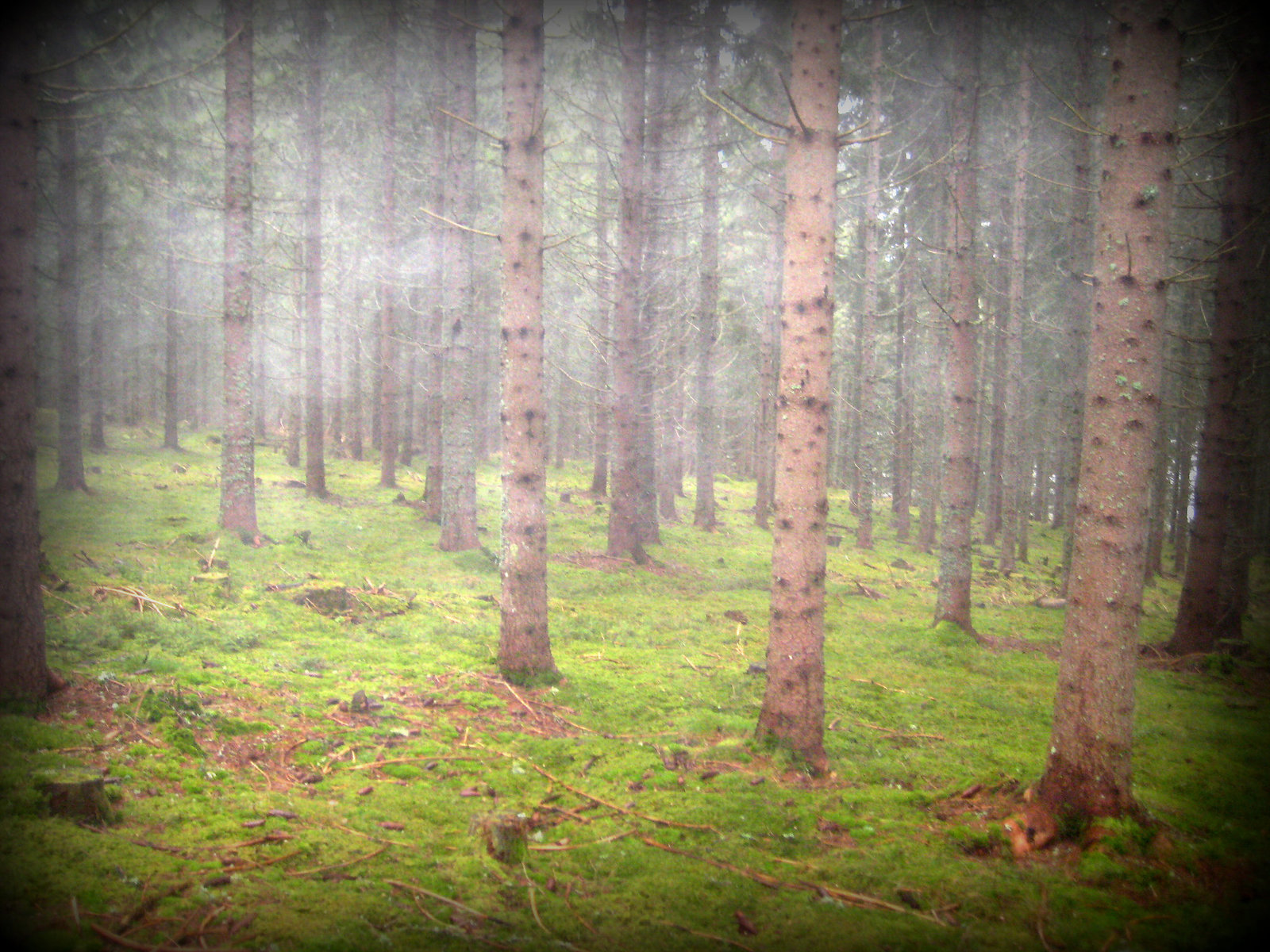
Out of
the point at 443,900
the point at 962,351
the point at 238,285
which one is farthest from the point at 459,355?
the point at 443,900

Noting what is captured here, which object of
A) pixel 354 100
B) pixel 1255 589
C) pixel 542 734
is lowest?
pixel 1255 589

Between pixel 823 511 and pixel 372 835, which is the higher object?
pixel 823 511

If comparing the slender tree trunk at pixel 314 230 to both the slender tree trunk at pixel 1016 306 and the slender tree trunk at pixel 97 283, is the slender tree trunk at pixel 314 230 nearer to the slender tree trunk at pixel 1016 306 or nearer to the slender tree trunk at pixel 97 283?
the slender tree trunk at pixel 97 283

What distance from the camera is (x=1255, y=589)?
58.7ft

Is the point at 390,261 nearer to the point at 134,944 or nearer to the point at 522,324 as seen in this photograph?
the point at 522,324

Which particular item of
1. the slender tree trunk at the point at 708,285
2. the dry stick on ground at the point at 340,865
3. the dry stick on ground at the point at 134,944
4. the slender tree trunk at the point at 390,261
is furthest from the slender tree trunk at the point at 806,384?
the slender tree trunk at the point at 390,261

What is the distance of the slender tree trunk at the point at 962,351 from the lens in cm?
972

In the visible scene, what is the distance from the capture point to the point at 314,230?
16.2 m

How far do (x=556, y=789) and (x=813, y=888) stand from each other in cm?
188

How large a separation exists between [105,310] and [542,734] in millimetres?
24787

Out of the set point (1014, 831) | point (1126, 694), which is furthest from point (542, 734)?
point (1126, 694)

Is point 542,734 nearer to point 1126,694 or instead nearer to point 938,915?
point 938,915

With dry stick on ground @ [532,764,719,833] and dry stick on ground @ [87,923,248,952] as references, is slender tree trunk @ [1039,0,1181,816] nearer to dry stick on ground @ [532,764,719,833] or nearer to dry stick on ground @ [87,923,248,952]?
dry stick on ground @ [532,764,719,833]

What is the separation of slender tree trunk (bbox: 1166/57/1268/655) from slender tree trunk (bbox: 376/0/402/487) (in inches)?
576
